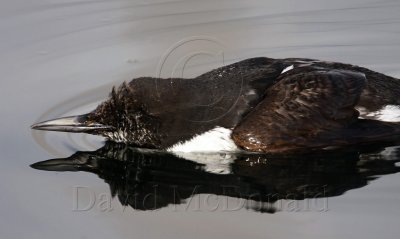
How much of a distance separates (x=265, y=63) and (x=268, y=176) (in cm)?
123

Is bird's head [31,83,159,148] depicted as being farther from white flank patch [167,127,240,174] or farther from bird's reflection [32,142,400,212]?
white flank patch [167,127,240,174]

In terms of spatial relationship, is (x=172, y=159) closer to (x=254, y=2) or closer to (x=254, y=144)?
(x=254, y=144)

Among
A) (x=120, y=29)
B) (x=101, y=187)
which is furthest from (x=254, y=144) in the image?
(x=120, y=29)

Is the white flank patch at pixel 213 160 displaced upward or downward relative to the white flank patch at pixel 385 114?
downward

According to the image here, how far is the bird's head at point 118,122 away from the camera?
813cm

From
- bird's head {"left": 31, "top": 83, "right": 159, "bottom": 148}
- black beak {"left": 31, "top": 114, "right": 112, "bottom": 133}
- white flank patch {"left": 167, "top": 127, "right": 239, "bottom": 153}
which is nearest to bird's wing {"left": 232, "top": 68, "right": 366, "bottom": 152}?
white flank patch {"left": 167, "top": 127, "right": 239, "bottom": 153}

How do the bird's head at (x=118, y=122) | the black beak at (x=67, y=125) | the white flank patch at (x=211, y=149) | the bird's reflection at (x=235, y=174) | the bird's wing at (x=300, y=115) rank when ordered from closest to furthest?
the bird's reflection at (x=235, y=174)
the bird's wing at (x=300, y=115)
the white flank patch at (x=211, y=149)
the bird's head at (x=118, y=122)
the black beak at (x=67, y=125)

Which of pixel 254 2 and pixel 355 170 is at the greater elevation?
pixel 254 2

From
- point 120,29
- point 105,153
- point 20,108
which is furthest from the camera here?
point 120,29

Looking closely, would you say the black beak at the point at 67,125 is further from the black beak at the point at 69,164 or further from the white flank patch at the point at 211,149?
the white flank patch at the point at 211,149

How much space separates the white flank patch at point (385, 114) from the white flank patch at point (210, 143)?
1.18 meters

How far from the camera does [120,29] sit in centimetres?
1095

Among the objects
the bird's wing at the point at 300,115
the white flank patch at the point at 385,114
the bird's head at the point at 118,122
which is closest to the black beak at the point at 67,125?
the bird's head at the point at 118,122

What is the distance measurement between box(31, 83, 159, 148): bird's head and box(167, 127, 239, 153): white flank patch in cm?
27
